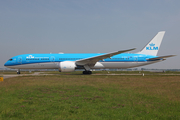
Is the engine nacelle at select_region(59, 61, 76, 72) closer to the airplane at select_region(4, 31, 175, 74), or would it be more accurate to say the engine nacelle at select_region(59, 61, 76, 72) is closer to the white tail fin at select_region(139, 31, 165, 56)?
the airplane at select_region(4, 31, 175, 74)

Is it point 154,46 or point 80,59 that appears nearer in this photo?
point 80,59

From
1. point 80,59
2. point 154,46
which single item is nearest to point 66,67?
point 80,59

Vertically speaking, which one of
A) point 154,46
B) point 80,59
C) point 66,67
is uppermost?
point 154,46

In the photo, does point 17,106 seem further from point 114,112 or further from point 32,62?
point 32,62

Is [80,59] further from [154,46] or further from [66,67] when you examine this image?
[154,46]

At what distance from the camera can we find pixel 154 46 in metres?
28.3

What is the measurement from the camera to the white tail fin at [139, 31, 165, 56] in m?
28.1

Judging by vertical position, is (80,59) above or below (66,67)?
above

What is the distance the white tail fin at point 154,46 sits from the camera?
28078 millimetres

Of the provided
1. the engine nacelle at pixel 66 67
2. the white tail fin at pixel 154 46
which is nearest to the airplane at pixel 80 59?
the white tail fin at pixel 154 46

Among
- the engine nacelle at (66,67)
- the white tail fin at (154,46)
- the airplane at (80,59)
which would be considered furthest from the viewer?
the white tail fin at (154,46)

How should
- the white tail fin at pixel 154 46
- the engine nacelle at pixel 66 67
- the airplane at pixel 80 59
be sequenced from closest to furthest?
the engine nacelle at pixel 66 67 → the airplane at pixel 80 59 → the white tail fin at pixel 154 46

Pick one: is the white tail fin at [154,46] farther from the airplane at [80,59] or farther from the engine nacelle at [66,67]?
the engine nacelle at [66,67]

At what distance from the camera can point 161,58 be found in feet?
86.5
